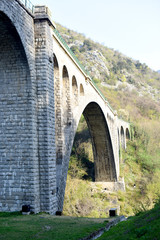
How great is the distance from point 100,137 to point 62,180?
17.1 metres

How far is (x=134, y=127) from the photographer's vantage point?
140ft

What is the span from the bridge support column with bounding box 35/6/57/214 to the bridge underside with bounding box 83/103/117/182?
1416cm

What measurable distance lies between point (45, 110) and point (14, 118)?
3.95 feet

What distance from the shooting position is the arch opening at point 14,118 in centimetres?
1018

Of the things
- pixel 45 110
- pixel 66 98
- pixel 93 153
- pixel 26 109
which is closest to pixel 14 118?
pixel 26 109

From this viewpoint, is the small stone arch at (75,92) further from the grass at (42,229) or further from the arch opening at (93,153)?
the arch opening at (93,153)

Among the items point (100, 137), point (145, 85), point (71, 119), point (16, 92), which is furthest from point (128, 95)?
point (16, 92)

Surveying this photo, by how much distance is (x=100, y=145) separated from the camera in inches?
1216

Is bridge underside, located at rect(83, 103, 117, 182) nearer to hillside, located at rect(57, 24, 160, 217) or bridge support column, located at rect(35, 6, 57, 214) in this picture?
hillside, located at rect(57, 24, 160, 217)

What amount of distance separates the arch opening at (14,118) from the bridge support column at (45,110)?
1.78ft

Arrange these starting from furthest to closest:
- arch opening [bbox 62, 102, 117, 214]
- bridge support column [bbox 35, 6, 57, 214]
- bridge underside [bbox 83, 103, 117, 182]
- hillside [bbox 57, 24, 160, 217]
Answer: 1. arch opening [bbox 62, 102, 117, 214]
2. bridge underside [bbox 83, 103, 117, 182]
3. hillside [bbox 57, 24, 160, 217]
4. bridge support column [bbox 35, 6, 57, 214]

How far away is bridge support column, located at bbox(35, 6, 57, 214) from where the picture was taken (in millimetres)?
10578

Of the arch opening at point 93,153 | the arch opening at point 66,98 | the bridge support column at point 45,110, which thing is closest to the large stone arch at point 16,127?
the bridge support column at point 45,110

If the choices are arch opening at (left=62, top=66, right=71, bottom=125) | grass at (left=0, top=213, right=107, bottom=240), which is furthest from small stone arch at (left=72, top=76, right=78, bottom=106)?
grass at (left=0, top=213, right=107, bottom=240)
